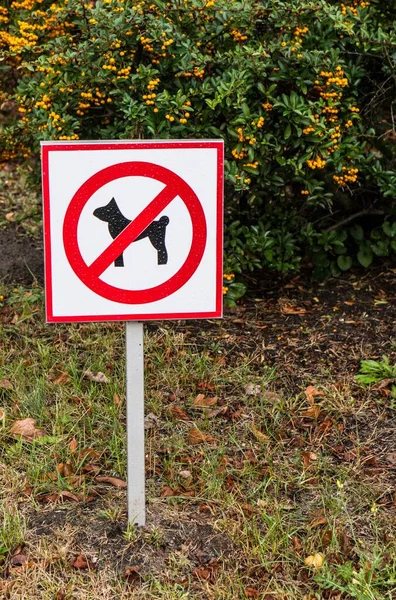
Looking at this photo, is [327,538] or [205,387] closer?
[327,538]

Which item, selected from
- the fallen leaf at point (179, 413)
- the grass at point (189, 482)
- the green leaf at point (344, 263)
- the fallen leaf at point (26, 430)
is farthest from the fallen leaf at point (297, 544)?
the green leaf at point (344, 263)

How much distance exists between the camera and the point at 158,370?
13.6 ft

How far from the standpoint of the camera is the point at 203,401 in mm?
3883

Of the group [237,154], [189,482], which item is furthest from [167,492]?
[237,154]

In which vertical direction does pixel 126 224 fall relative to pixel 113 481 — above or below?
above

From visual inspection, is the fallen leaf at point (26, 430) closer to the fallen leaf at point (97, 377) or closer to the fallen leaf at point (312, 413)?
the fallen leaf at point (97, 377)

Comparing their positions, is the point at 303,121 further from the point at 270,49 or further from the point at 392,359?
the point at 392,359

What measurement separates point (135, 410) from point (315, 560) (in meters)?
0.77

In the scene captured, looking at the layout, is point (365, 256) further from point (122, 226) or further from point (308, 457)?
point (122, 226)

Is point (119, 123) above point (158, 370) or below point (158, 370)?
above

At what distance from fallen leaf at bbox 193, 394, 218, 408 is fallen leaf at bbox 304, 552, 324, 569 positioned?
1082mm

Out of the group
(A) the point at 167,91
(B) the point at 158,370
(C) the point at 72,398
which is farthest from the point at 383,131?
(C) the point at 72,398

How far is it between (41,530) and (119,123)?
85.7 inches

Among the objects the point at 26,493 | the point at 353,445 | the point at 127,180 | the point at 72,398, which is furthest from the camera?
the point at 72,398
